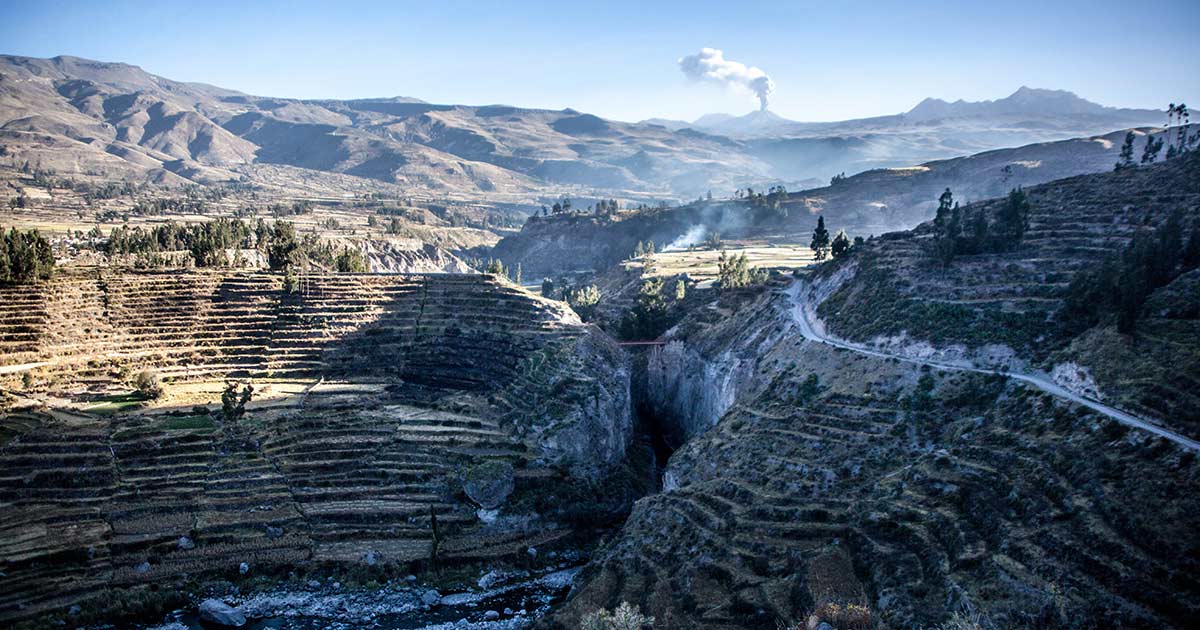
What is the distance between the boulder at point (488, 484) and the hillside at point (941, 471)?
14389mm

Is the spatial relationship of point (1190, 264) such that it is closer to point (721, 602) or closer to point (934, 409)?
point (934, 409)

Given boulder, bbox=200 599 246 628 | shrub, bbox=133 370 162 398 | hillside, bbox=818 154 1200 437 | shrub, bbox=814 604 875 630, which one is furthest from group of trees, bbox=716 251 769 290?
boulder, bbox=200 599 246 628

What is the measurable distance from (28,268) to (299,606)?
206 ft

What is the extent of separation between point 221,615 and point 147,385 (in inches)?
1378

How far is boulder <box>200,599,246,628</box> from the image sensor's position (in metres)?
56.2

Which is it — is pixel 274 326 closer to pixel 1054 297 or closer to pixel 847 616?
pixel 847 616

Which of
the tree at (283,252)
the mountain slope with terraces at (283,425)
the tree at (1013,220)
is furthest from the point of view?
the tree at (283,252)

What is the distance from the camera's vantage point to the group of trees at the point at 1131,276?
5553 centimetres

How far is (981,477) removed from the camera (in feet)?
156

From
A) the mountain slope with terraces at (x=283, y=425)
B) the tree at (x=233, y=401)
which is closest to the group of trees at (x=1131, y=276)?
the mountain slope with terraces at (x=283, y=425)

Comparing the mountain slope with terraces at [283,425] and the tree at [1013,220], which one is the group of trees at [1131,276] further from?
the mountain slope with terraces at [283,425]

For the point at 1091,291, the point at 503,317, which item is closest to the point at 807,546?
the point at 1091,291

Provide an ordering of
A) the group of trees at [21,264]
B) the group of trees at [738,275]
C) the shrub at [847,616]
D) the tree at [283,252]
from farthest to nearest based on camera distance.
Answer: the group of trees at [738,275] → the tree at [283,252] → the group of trees at [21,264] → the shrub at [847,616]

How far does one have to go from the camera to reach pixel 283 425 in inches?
3088
